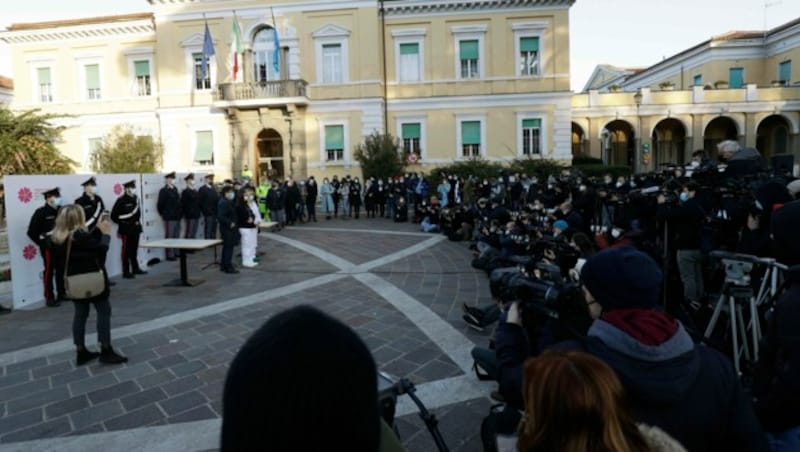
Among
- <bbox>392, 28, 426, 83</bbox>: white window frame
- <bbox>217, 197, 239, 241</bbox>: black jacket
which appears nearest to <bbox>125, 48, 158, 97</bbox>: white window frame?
<bbox>392, 28, 426, 83</bbox>: white window frame

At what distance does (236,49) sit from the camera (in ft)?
79.3

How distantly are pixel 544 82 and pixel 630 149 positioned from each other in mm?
12166

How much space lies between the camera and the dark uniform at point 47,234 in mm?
7855

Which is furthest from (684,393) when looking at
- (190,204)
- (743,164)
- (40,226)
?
(190,204)

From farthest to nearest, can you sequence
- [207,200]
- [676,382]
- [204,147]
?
[204,147]
[207,200]
[676,382]

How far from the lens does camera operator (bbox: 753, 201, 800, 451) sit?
2145 mm

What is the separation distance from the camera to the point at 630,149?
3406 centimetres

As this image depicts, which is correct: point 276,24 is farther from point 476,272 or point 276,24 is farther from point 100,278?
point 100,278

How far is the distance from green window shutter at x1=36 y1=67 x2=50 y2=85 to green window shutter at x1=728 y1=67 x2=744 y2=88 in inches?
1716

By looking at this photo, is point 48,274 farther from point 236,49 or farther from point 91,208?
point 236,49

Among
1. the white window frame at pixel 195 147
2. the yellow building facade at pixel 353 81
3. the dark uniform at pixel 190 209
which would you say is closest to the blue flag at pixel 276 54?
the yellow building facade at pixel 353 81

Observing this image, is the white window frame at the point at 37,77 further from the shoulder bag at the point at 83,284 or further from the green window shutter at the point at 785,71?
the green window shutter at the point at 785,71

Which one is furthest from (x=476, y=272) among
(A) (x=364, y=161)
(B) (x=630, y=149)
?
(B) (x=630, y=149)

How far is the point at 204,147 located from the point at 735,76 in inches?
1418
